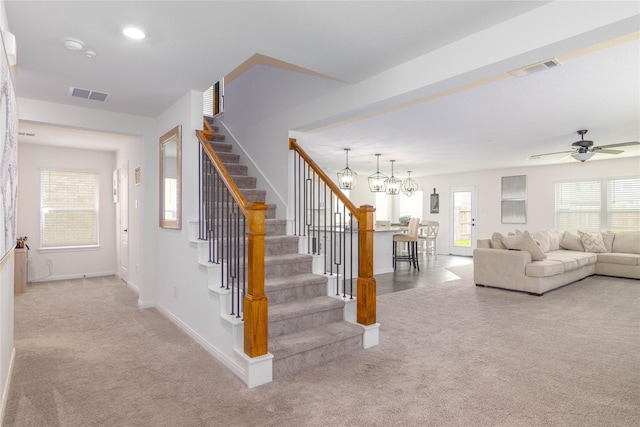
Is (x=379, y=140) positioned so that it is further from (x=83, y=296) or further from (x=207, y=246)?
(x=83, y=296)

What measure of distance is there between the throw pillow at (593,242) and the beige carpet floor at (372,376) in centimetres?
305

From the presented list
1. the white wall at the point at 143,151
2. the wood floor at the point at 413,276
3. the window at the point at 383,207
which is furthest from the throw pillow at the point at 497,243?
the window at the point at 383,207

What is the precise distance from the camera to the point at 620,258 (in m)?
6.73

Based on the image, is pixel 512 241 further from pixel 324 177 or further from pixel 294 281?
pixel 294 281

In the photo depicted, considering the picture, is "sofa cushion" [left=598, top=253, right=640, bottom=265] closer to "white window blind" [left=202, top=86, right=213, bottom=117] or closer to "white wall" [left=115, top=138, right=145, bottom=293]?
"white window blind" [left=202, top=86, right=213, bottom=117]

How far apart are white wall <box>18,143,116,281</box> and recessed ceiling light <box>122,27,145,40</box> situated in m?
5.21

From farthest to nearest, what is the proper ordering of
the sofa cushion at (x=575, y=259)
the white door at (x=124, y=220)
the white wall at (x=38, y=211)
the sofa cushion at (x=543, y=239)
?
the sofa cushion at (x=543, y=239), the white wall at (x=38, y=211), the white door at (x=124, y=220), the sofa cushion at (x=575, y=259)

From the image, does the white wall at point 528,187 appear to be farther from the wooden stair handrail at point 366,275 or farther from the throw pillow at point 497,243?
the wooden stair handrail at point 366,275

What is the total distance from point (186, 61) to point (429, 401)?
10.2 feet

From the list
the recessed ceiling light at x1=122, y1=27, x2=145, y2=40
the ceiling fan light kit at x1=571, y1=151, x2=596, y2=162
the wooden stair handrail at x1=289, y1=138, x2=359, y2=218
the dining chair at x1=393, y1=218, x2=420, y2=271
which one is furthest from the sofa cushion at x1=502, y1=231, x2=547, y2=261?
the recessed ceiling light at x1=122, y1=27, x2=145, y2=40

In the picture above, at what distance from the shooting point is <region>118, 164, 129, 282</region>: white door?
6.10m

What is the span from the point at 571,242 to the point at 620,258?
0.84 metres

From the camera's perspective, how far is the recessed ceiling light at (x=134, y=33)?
8.02ft

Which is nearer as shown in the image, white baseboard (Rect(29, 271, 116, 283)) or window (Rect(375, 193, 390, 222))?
white baseboard (Rect(29, 271, 116, 283))
